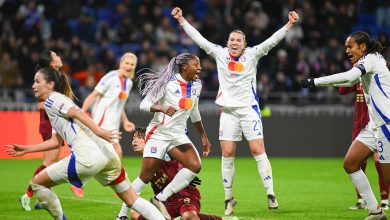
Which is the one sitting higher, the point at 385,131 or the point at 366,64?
the point at 366,64

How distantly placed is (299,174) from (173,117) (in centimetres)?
710

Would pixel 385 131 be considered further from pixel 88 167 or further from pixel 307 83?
pixel 88 167

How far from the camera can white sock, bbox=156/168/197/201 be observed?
8531 millimetres

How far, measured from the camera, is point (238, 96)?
10.2 meters

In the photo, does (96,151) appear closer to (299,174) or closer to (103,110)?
(103,110)

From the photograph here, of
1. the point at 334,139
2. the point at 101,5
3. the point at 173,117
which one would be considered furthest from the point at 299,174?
the point at 101,5

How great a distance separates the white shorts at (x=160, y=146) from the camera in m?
8.84

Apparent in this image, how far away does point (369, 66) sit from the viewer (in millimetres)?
8734

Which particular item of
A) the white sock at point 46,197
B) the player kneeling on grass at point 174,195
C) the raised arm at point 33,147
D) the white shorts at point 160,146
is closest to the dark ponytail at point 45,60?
the player kneeling on grass at point 174,195

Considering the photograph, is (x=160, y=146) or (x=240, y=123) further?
(x=240, y=123)

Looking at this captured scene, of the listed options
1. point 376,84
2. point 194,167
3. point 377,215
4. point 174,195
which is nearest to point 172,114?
point 194,167

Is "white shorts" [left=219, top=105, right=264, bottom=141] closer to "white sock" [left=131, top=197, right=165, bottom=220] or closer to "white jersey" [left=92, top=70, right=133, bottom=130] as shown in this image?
"white sock" [left=131, top=197, right=165, bottom=220]

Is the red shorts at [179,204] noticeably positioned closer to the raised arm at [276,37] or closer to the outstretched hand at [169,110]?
the outstretched hand at [169,110]

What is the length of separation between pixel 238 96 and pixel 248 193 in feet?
8.63
